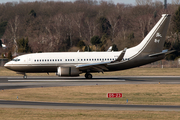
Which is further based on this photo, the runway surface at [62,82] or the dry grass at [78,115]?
the runway surface at [62,82]

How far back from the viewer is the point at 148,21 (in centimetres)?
11775

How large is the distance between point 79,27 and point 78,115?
362 feet

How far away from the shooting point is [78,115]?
18.9 metres

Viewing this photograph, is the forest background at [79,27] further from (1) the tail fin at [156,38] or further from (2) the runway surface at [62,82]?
(2) the runway surface at [62,82]

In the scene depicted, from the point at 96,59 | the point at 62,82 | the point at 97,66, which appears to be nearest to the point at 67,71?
the point at 62,82

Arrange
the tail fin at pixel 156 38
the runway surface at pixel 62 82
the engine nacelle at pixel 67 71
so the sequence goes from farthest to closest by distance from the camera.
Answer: the tail fin at pixel 156 38, the engine nacelle at pixel 67 71, the runway surface at pixel 62 82

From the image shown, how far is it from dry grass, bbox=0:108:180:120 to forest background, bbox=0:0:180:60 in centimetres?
6945

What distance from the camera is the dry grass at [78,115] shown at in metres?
18.1

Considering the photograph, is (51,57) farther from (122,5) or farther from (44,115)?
(122,5)

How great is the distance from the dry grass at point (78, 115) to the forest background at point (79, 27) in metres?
69.4

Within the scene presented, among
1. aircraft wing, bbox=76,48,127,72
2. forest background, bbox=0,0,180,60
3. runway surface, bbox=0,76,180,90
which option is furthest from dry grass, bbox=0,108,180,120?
forest background, bbox=0,0,180,60

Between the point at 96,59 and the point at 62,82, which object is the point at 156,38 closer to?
the point at 96,59

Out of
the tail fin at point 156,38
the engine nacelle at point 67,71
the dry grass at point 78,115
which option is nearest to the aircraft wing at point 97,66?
the engine nacelle at point 67,71

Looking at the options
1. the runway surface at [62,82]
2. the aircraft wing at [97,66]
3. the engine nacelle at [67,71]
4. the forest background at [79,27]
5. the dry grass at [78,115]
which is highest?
the forest background at [79,27]
